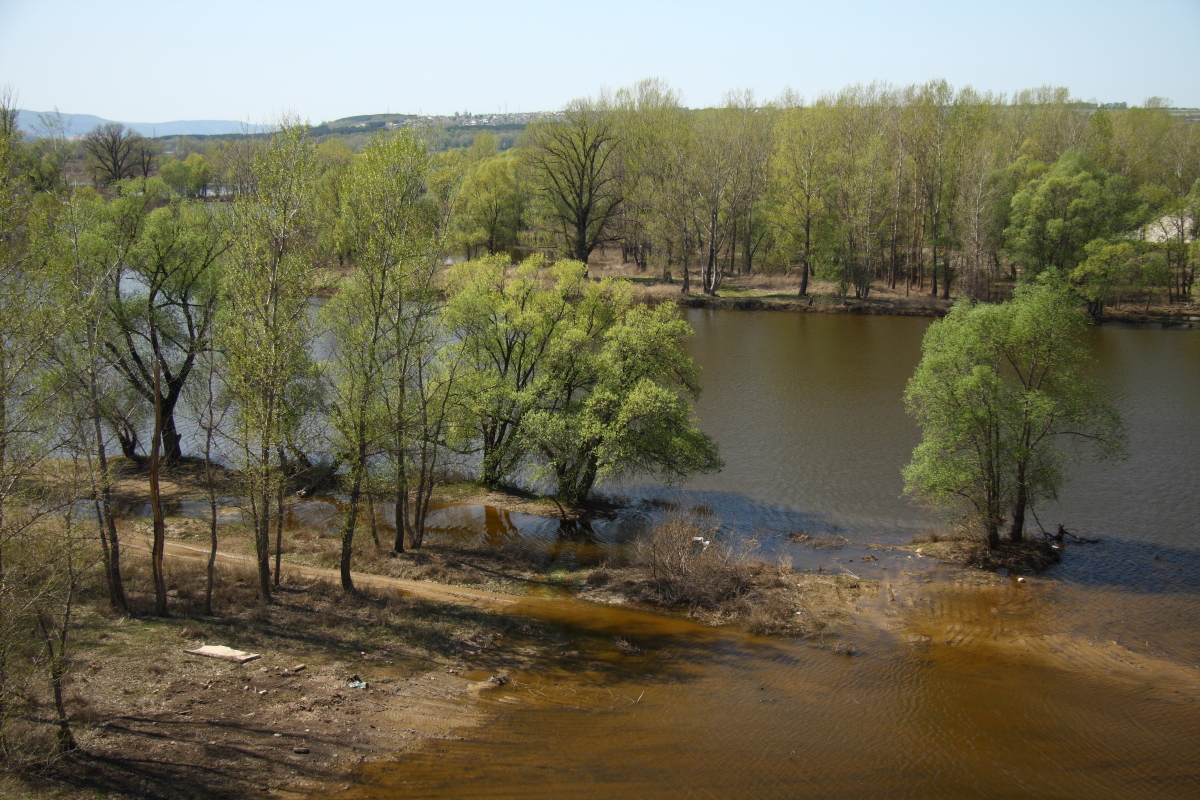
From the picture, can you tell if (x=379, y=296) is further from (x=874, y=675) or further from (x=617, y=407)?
(x=874, y=675)

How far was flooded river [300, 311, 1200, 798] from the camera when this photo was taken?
11992 millimetres

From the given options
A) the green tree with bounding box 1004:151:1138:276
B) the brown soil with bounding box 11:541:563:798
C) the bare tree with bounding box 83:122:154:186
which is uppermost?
the bare tree with bounding box 83:122:154:186

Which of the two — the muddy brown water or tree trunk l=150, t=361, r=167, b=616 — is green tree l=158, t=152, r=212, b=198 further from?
tree trunk l=150, t=361, r=167, b=616

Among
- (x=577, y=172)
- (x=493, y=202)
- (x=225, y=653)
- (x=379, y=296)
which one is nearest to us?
(x=225, y=653)

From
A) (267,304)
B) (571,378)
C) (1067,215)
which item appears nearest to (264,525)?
(267,304)

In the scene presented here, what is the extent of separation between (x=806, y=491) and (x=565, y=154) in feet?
143

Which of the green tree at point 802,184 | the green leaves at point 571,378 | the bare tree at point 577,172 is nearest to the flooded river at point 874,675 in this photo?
the green leaves at point 571,378

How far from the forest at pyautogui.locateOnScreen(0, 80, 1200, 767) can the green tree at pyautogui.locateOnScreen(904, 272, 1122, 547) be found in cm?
576

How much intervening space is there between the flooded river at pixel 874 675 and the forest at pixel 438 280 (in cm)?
479

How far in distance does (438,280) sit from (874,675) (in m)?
19.1

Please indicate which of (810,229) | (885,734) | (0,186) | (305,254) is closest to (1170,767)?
(885,734)

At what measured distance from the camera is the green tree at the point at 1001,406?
2194 centimetres

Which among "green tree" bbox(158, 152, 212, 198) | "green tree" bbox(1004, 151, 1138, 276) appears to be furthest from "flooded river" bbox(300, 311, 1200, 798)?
"green tree" bbox(158, 152, 212, 198)

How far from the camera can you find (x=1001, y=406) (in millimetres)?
21844
